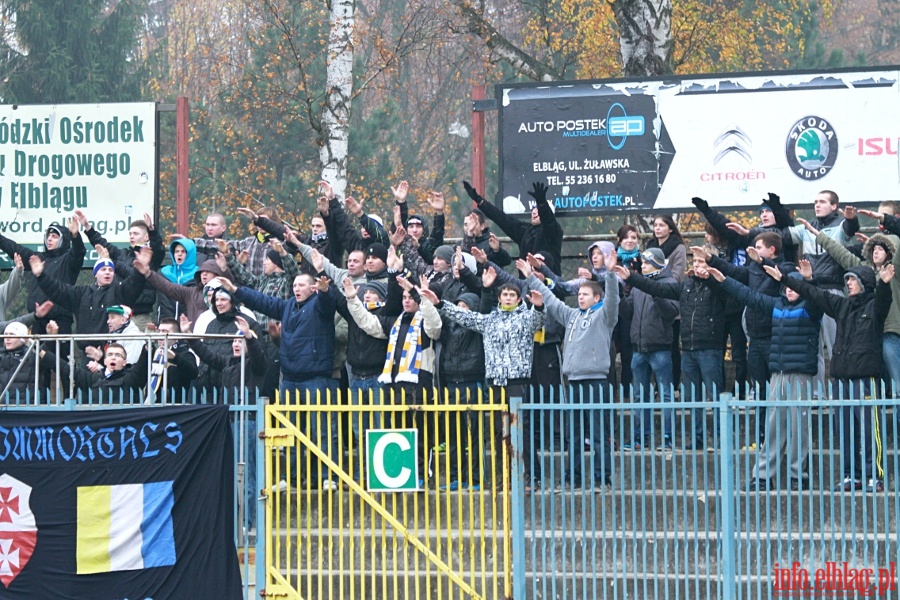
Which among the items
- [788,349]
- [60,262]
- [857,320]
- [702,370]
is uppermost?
[60,262]

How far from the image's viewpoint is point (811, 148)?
1445 centimetres

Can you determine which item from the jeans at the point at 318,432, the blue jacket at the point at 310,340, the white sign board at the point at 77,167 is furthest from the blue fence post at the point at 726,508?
the white sign board at the point at 77,167

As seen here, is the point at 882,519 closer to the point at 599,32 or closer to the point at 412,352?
the point at 412,352

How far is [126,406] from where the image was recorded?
11070 millimetres

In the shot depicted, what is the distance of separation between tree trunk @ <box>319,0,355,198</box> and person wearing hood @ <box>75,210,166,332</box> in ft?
15.5

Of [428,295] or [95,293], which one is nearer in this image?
[428,295]

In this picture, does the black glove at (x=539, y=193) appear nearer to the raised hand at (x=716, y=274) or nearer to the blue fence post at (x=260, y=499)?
the raised hand at (x=716, y=274)

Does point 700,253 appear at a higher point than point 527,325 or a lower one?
higher

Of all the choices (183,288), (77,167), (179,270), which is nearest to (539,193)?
(183,288)

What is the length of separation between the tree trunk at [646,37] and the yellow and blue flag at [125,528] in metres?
8.53

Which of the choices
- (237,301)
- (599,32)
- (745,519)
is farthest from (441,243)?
(599,32)

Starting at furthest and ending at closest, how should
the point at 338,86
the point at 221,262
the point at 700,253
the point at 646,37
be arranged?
1. the point at 338,86
2. the point at 646,37
3. the point at 221,262
4. the point at 700,253

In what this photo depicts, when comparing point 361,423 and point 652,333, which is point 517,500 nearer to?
point 361,423

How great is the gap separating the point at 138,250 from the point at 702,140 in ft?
19.6
